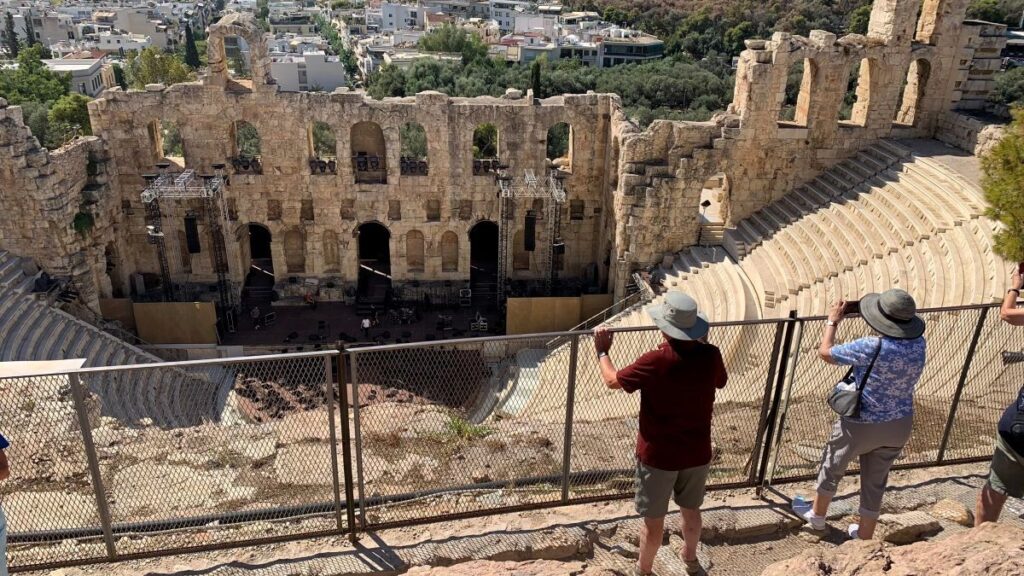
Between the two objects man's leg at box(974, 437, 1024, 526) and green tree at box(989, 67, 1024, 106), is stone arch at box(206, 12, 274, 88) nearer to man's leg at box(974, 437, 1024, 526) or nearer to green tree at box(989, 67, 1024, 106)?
man's leg at box(974, 437, 1024, 526)

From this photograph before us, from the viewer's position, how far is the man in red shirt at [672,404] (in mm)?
5160

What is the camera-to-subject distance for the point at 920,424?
27.6ft

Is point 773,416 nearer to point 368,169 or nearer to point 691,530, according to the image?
point 691,530

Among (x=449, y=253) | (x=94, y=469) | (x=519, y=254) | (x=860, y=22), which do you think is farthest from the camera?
(x=860, y=22)

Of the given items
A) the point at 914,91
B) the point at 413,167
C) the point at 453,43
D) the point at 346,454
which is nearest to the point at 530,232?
the point at 413,167

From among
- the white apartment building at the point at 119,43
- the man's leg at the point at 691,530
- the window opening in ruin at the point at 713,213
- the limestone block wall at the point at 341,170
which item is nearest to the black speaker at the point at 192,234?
the limestone block wall at the point at 341,170

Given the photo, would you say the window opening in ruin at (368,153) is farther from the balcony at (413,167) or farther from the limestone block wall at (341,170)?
the balcony at (413,167)

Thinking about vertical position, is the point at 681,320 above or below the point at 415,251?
above

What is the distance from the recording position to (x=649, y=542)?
5824mm

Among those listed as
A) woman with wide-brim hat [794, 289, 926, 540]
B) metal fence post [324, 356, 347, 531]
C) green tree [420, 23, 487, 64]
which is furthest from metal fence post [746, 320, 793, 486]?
green tree [420, 23, 487, 64]

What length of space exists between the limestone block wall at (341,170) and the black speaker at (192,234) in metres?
0.28

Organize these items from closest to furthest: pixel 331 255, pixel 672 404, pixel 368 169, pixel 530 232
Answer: pixel 672 404 < pixel 368 169 < pixel 530 232 < pixel 331 255

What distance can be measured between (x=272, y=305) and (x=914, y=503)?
Answer: 19469 millimetres

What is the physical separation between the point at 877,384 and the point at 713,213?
17.1 meters
